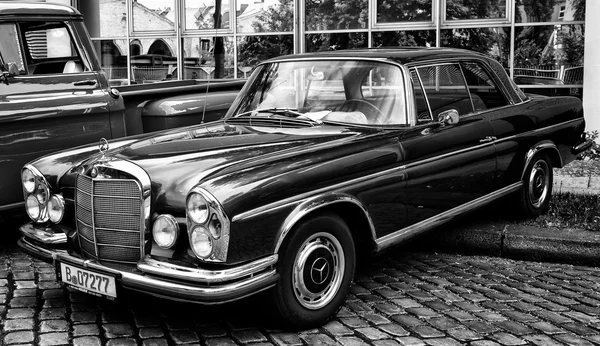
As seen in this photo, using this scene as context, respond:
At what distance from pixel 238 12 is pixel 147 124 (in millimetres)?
5689

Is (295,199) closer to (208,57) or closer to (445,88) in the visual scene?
(445,88)

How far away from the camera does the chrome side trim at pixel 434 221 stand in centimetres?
443

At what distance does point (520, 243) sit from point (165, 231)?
2981 millimetres

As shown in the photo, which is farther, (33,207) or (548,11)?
(548,11)

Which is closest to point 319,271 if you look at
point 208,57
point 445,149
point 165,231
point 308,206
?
point 308,206

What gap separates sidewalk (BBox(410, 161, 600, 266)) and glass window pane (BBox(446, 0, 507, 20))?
5.16 meters

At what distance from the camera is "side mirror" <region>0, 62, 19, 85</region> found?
18.2 ft

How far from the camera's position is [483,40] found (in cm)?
1045

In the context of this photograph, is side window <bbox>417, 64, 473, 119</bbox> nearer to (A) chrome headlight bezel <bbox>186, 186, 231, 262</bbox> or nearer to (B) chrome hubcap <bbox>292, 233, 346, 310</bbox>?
(B) chrome hubcap <bbox>292, 233, 346, 310</bbox>

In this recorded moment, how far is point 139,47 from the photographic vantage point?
12.8m

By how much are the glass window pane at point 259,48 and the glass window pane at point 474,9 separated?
253 centimetres

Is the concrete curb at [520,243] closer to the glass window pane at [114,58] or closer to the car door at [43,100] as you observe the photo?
the car door at [43,100]

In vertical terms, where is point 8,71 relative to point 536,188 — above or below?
above

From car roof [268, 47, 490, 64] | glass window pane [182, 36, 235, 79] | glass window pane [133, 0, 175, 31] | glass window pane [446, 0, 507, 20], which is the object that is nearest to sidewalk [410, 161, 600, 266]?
car roof [268, 47, 490, 64]
